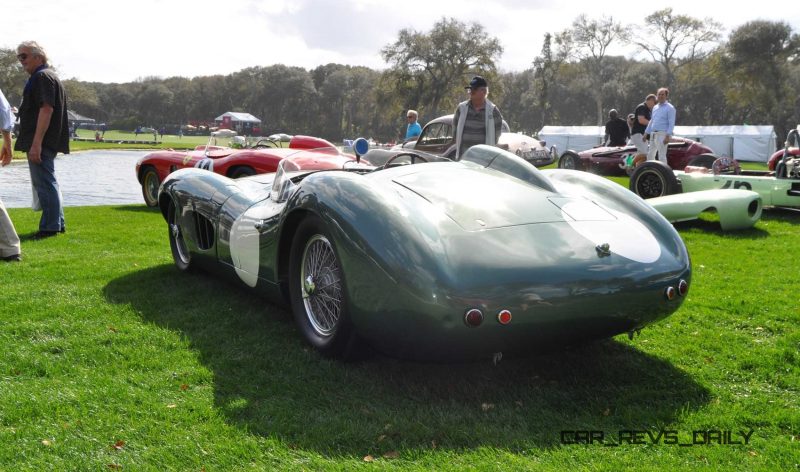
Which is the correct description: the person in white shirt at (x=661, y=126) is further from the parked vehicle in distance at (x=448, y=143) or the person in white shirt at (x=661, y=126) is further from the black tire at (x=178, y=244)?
the black tire at (x=178, y=244)

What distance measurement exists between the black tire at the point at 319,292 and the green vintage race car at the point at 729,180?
7.15 m

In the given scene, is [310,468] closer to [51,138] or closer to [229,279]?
[229,279]

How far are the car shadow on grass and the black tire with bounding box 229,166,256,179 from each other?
18.7 feet

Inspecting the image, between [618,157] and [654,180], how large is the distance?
26.8 ft

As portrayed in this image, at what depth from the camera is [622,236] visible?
11.1ft

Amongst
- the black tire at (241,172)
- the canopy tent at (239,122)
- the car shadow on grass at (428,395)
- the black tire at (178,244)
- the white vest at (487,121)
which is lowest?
the car shadow on grass at (428,395)

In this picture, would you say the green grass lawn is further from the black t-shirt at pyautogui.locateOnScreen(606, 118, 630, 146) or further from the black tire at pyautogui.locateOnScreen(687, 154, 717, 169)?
the black t-shirt at pyautogui.locateOnScreen(606, 118, 630, 146)

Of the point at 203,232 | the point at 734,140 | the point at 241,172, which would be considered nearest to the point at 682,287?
the point at 203,232

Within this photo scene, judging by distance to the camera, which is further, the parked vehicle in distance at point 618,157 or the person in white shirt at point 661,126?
the parked vehicle in distance at point 618,157

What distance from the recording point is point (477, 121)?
7176mm

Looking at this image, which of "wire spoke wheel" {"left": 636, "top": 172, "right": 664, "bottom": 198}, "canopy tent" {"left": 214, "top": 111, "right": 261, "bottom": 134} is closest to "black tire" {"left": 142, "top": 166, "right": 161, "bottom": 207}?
"wire spoke wheel" {"left": 636, "top": 172, "right": 664, "bottom": 198}

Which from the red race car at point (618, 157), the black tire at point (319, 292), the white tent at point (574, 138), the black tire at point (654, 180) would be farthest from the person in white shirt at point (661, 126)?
the white tent at point (574, 138)

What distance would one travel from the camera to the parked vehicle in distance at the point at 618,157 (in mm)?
17250

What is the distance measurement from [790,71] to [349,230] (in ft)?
187
